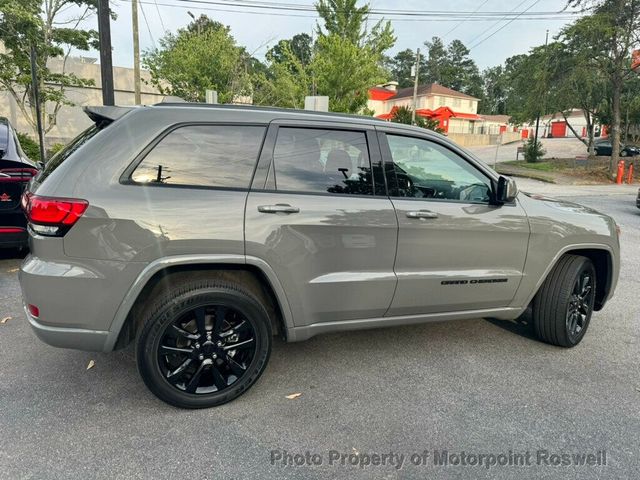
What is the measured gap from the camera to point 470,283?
3162 millimetres

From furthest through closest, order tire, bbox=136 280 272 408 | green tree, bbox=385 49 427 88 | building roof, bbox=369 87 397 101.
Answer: green tree, bbox=385 49 427 88
building roof, bbox=369 87 397 101
tire, bbox=136 280 272 408

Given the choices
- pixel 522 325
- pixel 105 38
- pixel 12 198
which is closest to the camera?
pixel 522 325

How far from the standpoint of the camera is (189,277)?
2.61 m

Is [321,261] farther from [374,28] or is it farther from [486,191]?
[374,28]

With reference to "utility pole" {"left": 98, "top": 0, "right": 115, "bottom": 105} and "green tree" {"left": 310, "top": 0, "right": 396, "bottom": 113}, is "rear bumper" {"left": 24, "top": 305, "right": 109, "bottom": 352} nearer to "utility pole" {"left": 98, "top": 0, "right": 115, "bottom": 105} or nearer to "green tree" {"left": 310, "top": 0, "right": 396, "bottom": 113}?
"utility pole" {"left": 98, "top": 0, "right": 115, "bottom": 105}

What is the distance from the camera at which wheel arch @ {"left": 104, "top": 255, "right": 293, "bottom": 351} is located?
244 centimetres

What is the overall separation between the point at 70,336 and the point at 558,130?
253 ft

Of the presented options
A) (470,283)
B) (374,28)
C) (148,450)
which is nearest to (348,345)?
(470,283)

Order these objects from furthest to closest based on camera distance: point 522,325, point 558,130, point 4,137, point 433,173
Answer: point 558,130 → point 4,137 → point 522,325 → point 433,173

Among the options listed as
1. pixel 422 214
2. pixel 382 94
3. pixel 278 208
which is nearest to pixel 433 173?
pixel 422 214

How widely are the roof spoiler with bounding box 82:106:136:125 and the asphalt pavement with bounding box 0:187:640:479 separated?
169 cm

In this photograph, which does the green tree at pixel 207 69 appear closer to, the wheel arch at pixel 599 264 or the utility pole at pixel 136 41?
the utility pole at pixel 136 41

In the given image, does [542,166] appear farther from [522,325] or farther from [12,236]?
[12,236]

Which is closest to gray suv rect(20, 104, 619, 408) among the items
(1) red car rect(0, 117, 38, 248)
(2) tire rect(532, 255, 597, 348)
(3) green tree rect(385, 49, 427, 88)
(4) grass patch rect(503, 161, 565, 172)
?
(2) tire rect(532, 255, 597, 348)
